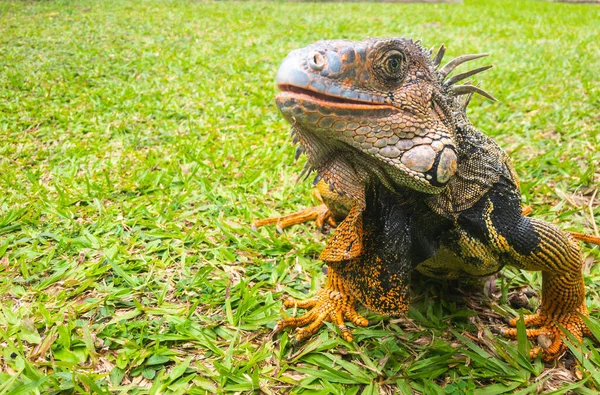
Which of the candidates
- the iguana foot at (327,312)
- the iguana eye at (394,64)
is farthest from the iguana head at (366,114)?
the iguana foot at (327,312)

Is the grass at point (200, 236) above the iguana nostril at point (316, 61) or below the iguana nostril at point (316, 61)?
below

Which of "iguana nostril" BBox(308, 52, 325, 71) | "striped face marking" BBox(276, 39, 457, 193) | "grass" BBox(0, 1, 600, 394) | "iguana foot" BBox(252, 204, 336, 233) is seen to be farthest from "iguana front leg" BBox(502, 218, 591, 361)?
"iguana foot" BBox(252, 204, 336, 233)

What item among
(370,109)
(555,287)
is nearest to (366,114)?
(370,109)

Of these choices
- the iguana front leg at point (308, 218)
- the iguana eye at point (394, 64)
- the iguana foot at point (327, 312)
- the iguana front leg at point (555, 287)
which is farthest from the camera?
the iguana front leg at point (308, 218)

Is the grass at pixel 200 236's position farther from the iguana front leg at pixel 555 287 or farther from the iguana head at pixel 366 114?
the iguana head at pixel 366 114

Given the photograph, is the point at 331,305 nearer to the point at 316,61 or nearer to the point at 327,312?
the point at 327,312

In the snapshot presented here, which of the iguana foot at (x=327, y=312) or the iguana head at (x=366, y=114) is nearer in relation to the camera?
the iguana head at (x=366, y=114)

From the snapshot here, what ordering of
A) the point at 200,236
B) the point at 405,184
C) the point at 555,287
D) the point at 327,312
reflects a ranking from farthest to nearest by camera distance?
the point at 200,236 → the point at 327,312 → the point at 555,287 → the point at 405,184

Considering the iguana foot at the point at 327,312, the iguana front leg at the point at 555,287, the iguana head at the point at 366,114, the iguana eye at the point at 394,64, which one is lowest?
the iguana foot at the point at 327,312
